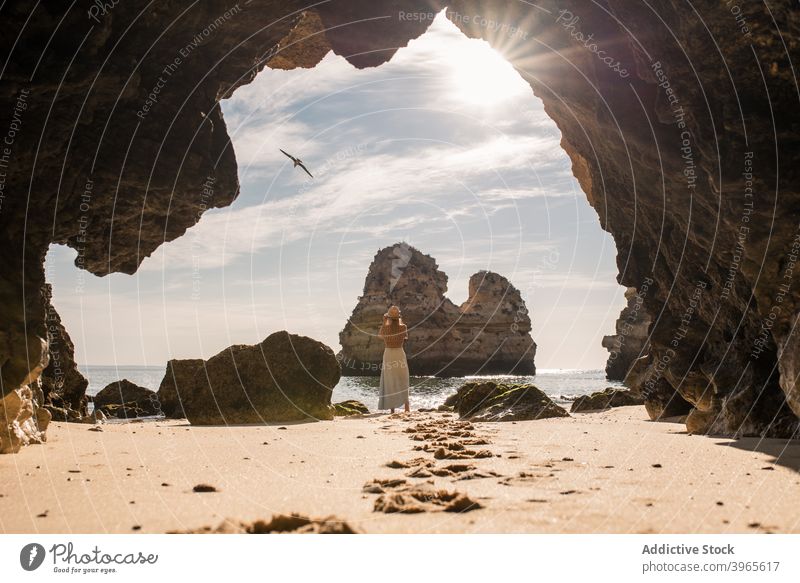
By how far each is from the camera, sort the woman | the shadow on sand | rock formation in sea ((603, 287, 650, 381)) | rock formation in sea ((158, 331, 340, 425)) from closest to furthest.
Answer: the shadow on sand, rock formation in sea ((158, 331, 340, 425)), the woman, rock formation in sea ((603, 287, 650, 381))

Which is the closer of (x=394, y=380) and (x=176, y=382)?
(x=176, y=382)

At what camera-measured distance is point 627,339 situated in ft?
303

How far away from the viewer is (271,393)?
15312 millimetres

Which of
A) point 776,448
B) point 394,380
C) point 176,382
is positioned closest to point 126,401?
point 176,382

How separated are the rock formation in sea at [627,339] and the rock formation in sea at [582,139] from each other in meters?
53.1

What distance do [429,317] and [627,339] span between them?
111 ft

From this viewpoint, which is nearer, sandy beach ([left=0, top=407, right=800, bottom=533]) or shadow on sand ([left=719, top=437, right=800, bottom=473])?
sandy beach ([left=0, top=407, right=800, bottom=533])

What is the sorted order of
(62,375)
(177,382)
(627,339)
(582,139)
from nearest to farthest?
1. (582,139)
2. (177,382)
3. (62,375)
4. (627,339)

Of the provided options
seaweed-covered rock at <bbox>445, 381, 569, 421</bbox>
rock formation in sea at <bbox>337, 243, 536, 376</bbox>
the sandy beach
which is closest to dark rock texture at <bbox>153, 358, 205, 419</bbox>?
the sandy beach

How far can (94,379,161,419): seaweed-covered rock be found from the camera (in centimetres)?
2430

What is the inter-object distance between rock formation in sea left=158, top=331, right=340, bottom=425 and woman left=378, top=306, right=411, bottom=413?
9.88 ft

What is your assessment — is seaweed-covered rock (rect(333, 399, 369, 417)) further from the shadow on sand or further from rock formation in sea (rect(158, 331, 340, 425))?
the shadow on sand

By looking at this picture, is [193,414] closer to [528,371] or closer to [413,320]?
[413,320]

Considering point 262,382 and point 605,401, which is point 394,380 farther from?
point 605,401
